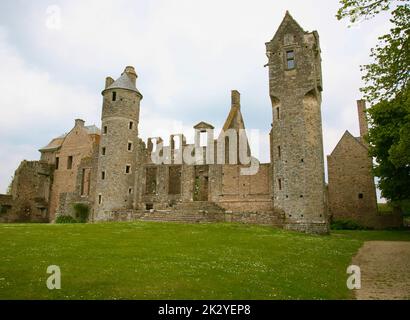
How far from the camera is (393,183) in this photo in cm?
2673

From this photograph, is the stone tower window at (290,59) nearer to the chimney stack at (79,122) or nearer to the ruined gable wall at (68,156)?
the ruined gable wall at (68,156)

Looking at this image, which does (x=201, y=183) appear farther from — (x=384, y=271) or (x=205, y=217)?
(x=384, y=271)

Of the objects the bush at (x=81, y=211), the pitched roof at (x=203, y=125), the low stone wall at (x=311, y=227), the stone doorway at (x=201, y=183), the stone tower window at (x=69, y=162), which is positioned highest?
the pitched roof at (x=203, y=125)

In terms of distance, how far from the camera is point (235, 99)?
41625 mm

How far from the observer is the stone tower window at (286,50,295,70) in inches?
1173

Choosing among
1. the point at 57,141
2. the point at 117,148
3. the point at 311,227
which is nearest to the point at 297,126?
the point at 311,227

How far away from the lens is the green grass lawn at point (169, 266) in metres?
8.70

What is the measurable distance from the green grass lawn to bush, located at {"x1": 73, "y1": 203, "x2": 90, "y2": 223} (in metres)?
20.2

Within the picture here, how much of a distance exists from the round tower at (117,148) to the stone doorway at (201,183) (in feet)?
22.0

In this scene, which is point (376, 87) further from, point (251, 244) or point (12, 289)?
point (12, 289)

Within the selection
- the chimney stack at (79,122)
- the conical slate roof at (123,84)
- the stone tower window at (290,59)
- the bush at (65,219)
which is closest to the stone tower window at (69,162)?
the chimney stack at (79,122)

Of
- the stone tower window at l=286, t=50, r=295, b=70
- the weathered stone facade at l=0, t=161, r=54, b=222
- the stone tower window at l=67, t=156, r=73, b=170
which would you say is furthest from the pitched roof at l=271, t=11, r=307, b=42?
the weathered stone facade at l=0, t=161, r=54, b=222
